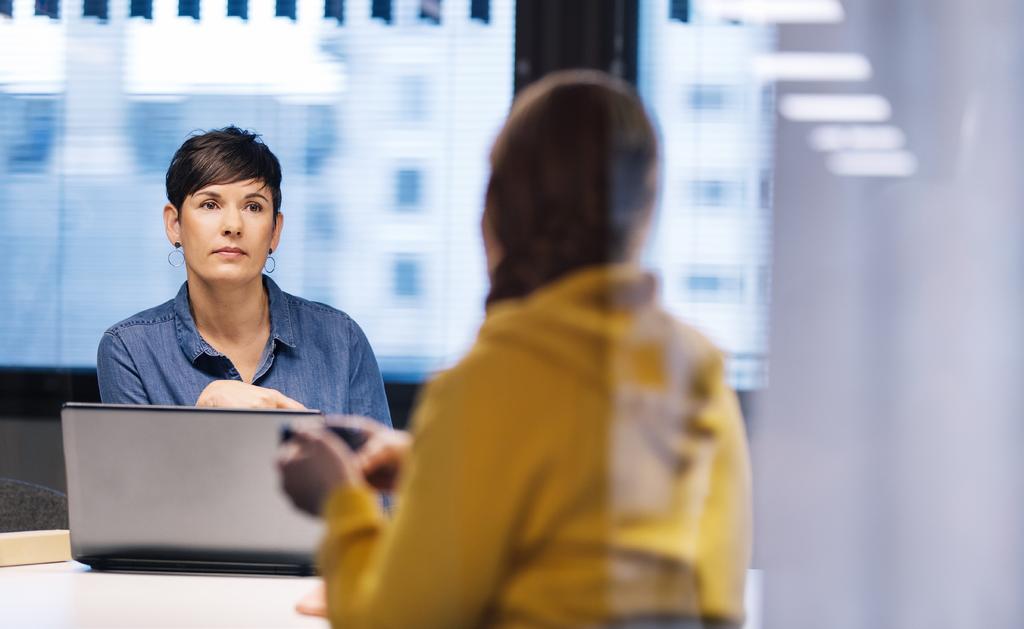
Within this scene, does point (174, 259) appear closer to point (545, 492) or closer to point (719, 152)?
point (719, 152)

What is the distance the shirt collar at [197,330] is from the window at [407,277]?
2.17 ft

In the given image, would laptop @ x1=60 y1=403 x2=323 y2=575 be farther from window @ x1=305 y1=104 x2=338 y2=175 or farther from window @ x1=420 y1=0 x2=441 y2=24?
window @ x1=420 y1=0 x2=441 y2=24

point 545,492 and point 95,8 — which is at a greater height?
point 95,8

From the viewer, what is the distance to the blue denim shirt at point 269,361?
197 cm

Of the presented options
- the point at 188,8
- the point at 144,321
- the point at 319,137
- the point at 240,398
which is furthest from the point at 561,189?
the point at 188,8

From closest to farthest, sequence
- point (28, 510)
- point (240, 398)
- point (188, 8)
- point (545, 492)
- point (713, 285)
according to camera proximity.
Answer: point (545, 492) → point (713, 285) → point (240, 398) → point (28, 510) → point (188, 8)

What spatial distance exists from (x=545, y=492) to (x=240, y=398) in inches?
41.7

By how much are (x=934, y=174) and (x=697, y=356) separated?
42cm

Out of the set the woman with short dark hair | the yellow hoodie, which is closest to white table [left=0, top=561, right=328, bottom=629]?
the yellow hoodie

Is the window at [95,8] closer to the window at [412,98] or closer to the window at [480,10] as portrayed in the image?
the window at [412,98]

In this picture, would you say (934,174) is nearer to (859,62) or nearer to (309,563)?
(859,62)

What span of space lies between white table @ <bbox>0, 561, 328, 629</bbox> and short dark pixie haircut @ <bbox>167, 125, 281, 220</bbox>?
790mm

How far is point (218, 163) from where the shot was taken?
202 centimetres

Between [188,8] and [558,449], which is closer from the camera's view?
[558,449]
